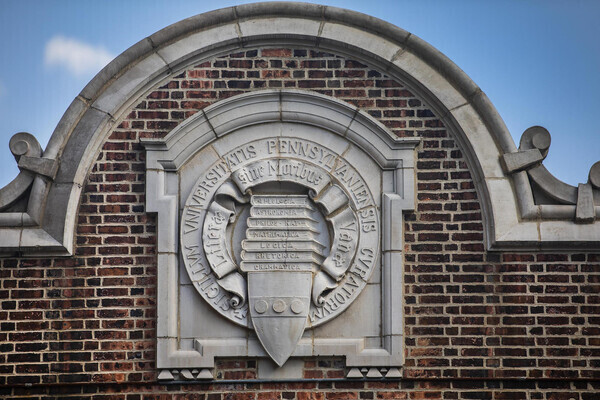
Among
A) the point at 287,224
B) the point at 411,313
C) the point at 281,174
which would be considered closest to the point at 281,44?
the point at 281,174

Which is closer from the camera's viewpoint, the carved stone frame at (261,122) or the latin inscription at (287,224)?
the carved stone frame at (261,122)

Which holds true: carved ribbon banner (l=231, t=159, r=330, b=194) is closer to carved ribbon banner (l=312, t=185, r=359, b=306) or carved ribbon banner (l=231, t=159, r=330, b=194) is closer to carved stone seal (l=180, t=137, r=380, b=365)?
carved stone seal (l=180, t=137, r=380, b=365)

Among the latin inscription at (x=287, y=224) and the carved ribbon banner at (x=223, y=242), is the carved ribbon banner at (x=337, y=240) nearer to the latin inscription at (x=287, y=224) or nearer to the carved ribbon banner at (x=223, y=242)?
the latin inscription at (x=287, y=224)


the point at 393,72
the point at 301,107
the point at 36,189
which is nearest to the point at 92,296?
the point at 36,189

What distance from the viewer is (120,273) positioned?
816 cm

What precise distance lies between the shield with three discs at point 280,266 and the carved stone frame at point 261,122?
161mm

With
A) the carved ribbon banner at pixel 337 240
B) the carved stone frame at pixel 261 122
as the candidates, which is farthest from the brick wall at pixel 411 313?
the carved ribbon banner at pixel 337 240

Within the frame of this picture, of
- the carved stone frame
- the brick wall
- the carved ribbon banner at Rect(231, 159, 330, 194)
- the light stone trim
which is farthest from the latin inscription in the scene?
the light stone trim

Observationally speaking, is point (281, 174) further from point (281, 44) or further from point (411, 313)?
point (411, 313)

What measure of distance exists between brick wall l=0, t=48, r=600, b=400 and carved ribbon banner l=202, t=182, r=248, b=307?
19.1 inches

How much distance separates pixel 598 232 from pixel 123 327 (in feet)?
12.7

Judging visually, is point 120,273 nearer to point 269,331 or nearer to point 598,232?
point 269,331

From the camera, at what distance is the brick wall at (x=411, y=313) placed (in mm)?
7988

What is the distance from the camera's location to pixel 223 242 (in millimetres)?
8148
